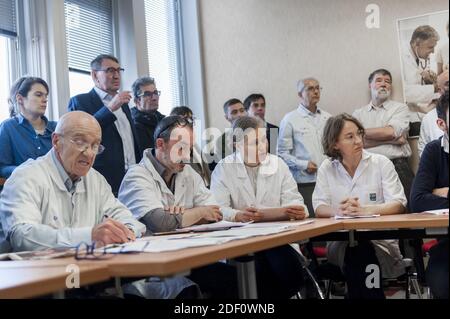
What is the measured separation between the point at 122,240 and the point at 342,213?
1.27m

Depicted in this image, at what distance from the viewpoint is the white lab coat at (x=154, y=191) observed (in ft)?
9.08

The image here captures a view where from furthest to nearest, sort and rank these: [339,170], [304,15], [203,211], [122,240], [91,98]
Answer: [304,15] < [91,98] < [339,170] < [203,211] < [122,240]

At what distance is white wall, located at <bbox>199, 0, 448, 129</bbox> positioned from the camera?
232 inches

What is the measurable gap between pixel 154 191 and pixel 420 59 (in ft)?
12.1

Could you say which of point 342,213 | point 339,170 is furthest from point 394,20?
point 342,213

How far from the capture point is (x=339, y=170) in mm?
3307

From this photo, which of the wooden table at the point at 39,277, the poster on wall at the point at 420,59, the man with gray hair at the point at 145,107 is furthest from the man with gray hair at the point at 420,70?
the wooden table at the point at 39,277

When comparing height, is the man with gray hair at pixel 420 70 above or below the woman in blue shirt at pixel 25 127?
above

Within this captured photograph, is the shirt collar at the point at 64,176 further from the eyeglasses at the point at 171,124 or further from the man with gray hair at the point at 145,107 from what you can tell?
the man with gray hair at the point at 145,107

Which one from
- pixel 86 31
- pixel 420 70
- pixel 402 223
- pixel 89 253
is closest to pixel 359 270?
pixel 402 223

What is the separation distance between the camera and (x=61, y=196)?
2.31m

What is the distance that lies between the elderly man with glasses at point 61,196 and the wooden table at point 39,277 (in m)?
0.50

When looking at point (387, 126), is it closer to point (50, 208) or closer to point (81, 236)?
point (50, 208)

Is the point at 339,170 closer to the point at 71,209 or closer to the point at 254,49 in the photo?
the point at 71,209
